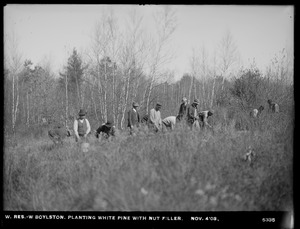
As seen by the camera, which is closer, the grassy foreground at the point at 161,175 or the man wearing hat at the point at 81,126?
the grassy foreground at the point at 161,175

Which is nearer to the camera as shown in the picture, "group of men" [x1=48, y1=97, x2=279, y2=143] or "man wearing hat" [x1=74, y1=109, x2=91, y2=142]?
"group of men" [x1=48, y1=97, x2=279, y2=143]

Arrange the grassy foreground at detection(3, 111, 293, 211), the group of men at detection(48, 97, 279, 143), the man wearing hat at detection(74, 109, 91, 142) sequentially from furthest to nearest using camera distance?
the man wearing hat at detection(74, 109, 91, 142) → the group of men at detection(48, 97, 279, 143) → the grassy foreground at detection(3, 111, 293, 211)

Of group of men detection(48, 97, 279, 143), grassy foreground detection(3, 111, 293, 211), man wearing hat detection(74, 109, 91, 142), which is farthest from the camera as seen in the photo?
man wearing hat detection(74, 109, 91, 142)

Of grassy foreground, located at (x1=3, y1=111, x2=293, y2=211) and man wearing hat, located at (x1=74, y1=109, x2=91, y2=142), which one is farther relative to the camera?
man wearing hat, located at (x1=74, y1=109, x2=91, y2=142)

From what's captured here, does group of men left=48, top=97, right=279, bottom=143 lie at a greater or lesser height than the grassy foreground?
greater

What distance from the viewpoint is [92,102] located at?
23.4ft

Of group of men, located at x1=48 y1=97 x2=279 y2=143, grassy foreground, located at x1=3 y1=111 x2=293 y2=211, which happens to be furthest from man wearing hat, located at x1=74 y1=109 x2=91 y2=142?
grassy foreground, located at x1=3 y1=111 x2=293 y2=211

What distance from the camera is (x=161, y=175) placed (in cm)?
271

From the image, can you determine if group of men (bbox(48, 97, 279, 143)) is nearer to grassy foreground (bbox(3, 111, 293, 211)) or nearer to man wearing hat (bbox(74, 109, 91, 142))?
man wearing hat (bbox(74, 109, 91, 142))

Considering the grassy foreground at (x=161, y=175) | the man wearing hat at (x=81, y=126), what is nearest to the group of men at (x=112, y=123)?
the man wearing hat at (x=81, y=126)

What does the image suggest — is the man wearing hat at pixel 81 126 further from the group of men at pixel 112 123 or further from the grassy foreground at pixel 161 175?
the grassy foreground at pixel 161 175

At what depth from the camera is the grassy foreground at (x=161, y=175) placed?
2.60 metres

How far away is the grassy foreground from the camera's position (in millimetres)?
2602

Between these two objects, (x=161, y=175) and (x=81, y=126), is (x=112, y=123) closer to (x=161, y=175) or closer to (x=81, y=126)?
(x=81, y=126)
